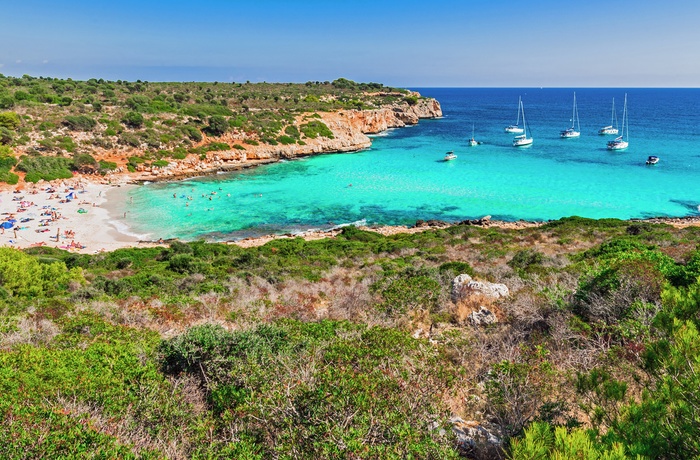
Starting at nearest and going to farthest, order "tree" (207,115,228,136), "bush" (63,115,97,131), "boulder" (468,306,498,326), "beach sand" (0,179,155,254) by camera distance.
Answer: "boulder" (468,306,498,326)
"beach sand" (0,179,155,254)
"bush" (63,115,97,131)
"tree" (207,115,228,136)

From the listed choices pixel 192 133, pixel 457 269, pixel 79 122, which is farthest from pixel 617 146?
pixel 79 122

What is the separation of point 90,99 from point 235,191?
35077 mm

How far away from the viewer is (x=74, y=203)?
32562 millimetres

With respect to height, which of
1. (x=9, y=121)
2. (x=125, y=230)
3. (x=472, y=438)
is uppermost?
(x=9, y=121)

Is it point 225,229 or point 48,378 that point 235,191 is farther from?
point 48,378

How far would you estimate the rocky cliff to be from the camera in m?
45.0

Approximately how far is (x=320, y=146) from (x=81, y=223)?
1390 inches

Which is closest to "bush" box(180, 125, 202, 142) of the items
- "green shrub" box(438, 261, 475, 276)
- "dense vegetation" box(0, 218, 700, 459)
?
"dense vegetation" box(0, 218, 700, 459)

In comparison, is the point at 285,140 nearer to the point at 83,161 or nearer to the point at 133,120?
the point at 133,120

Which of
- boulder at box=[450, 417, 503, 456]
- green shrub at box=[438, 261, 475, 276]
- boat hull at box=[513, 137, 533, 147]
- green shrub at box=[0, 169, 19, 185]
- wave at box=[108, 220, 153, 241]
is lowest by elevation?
wave at box=[108, 220, 153, 241]

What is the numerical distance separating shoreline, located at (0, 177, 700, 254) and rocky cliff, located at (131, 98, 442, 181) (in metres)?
8.18

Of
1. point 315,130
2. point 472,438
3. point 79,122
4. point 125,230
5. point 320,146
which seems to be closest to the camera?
point 472,438

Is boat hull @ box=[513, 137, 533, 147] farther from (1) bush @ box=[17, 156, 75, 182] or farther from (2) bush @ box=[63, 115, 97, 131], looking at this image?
(1) bush @ box=[17, 156, 75, 182]

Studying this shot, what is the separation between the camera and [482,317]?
9.38m
